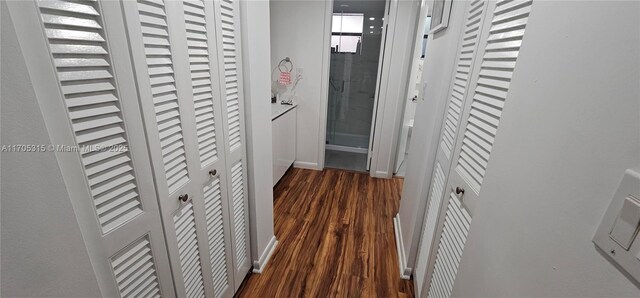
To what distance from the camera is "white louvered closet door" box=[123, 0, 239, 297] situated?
80 cm

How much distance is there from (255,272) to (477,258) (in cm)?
144

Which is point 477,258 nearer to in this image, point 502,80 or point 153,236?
point 502,80

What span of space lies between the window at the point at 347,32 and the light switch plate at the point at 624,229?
3347 millimetres

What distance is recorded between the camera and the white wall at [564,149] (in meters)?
0.39

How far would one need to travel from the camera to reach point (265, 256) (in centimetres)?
187

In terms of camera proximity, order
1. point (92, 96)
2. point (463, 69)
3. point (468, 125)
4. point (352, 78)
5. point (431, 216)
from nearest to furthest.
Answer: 1. point (92, 96)
2. point (468, 125)
3. point (463, 69)
4. point (431, 216)
5. point (352, 78)

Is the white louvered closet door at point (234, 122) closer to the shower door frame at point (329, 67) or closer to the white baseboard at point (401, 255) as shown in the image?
the white baseboard at point (401, 255)

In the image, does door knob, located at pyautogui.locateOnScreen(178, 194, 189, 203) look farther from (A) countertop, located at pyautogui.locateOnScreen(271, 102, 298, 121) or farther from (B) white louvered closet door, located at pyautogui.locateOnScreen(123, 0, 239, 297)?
(A) countertop, located at pyautogui.locateOnScreen(271, 102, 298, 121)

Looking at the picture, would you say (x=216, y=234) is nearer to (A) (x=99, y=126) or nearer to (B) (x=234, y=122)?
(B) (x=234, y=122)

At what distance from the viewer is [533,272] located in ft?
1.79

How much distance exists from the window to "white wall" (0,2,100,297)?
324 cm

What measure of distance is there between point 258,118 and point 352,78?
8.41ft

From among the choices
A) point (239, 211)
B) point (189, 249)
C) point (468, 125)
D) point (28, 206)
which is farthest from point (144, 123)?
point (468, 125)

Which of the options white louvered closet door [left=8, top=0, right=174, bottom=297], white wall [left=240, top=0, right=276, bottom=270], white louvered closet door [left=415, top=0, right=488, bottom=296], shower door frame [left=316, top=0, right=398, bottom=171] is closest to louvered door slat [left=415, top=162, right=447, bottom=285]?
white louvered closet door [left=415, top=0, right=488, bottom=296]
